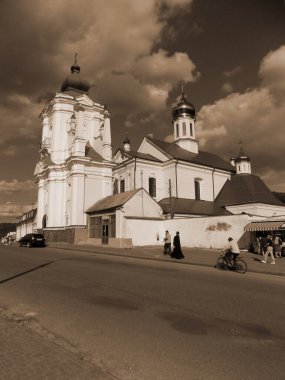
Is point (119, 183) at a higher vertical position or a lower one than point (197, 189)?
higher

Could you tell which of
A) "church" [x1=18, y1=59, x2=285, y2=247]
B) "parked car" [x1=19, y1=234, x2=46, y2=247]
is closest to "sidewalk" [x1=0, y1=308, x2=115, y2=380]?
"church" [x1=18, y1=59, x2=285, y2=247]

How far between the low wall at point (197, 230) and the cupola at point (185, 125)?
22.2 metres

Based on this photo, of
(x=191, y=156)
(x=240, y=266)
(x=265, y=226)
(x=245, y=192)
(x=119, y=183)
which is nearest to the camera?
(x=240, y=266)

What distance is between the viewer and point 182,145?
2021 inches

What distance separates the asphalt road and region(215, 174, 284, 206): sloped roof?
32.8 meters

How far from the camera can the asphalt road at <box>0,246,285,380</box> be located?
167 inches

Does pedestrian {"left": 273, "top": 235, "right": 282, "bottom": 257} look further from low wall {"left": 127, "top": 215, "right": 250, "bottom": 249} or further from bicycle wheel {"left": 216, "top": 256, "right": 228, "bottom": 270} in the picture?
bicycle wheel {"left": 216, "top": 256, "right": 228, "bottom": 270}

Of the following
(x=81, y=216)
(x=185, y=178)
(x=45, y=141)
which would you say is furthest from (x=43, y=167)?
(x=185, y=178)

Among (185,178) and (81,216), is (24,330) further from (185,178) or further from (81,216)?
(185,178)

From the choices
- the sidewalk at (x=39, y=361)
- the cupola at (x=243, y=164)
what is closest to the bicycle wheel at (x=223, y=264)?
the sidewalk at (x=39, y=361)

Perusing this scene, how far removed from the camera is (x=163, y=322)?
238 inches

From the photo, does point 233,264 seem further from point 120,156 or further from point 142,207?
point 120,156

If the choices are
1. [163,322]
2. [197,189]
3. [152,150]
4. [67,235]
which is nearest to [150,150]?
[152,150]

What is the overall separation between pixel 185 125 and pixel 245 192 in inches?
595
